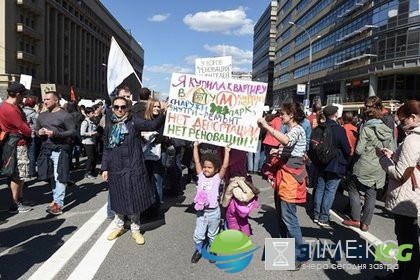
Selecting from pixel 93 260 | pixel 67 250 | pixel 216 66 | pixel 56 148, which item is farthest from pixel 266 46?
pixel 93 260

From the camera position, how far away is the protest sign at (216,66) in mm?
10156

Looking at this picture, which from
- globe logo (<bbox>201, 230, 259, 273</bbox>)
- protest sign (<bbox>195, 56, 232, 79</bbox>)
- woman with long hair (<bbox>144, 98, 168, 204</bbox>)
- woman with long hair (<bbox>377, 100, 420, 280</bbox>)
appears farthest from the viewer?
protest sign (<bbox>195, 56, 232, 79</bbox>)

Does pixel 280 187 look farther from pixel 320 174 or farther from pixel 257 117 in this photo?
pixel 320 174

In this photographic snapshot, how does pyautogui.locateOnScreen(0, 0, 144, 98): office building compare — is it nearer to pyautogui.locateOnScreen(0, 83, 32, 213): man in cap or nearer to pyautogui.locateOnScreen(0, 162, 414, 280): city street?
pyautogui.locateOnScreen(0, 83, 32, 213): man in cap

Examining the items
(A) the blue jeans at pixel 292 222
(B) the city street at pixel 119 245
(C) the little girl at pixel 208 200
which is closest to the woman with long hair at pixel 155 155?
(B) the city street at pixel 119 245

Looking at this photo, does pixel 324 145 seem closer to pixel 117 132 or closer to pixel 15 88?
pixel 117 132

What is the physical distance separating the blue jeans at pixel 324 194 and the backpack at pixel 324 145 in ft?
1.04

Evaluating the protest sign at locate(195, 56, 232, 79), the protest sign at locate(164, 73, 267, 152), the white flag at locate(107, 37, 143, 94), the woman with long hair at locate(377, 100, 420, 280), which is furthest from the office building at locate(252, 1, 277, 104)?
the woman with long hair at locate(377, 100, 420, 280)

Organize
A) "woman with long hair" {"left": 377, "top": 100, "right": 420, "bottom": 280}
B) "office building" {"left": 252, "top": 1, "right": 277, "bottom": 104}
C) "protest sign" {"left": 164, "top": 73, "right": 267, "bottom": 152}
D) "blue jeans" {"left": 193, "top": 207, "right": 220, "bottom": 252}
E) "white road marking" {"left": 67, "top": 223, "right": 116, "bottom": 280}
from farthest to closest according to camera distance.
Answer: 1. "office building" {"left": 252, "top": 1, "right": 277, "bottom": 104}
2. "protest sign" {"left": 164, "top": 73, "right": 267, "bottom": 152}
3. "blue jeans" {"left": 193, "top": 207, "right": 220, "bottom": 252}
4. "white road marking" {"left": 67, "top": 223, "right": 116, "bottom": 280}
5. "woman with long hair" {"left": 377, "top": 100, "right": 420, "bottom": 280}

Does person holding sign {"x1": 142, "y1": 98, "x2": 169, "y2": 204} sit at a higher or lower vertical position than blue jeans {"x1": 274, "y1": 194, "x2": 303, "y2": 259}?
higher

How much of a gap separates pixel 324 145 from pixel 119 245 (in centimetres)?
338

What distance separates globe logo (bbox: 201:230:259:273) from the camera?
176 inches

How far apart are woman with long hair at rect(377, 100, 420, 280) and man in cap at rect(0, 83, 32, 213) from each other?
5305 mm

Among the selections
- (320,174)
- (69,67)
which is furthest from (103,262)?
(69,67)
